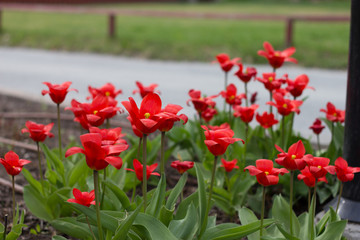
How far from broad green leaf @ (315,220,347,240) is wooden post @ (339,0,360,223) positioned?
41cm

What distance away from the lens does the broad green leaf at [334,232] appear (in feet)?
6.77

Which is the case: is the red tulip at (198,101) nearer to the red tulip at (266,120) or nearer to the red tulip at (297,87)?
the red tulip at (266,120)

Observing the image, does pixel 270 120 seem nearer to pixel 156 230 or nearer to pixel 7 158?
pixel 156 230

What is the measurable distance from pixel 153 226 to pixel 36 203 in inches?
37.1

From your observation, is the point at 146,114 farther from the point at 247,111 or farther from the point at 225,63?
the point at 225,63

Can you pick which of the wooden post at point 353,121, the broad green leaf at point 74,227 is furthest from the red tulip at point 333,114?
the broad green leaf at point 74,227

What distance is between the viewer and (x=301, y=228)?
7.39 ft

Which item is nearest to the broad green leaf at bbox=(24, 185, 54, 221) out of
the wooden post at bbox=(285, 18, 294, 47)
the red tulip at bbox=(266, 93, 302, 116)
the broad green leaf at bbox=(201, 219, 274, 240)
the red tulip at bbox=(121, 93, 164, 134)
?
the broad green leaf at bbox=(201, 219, 274, 240)

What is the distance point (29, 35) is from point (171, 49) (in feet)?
13.0

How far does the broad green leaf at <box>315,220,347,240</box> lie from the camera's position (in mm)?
2064

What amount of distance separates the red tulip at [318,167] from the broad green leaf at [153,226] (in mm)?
523

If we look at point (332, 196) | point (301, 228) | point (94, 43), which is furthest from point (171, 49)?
point (301, 228)

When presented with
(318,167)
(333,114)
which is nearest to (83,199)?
(318,167)

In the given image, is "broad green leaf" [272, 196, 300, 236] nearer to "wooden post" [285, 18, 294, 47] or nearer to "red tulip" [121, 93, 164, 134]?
"red tulip" [121, 93, 164, 134]
